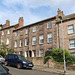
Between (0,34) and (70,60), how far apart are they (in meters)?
25.7

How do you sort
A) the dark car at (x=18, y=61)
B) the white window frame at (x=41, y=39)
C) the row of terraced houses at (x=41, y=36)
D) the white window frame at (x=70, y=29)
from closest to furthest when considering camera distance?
the dark car at (x=18, y=61) < the white window frame at (x=70, y=29) < the row of terraced houses at (x=41, y=36) < the white window frame at (x=41, y=39)

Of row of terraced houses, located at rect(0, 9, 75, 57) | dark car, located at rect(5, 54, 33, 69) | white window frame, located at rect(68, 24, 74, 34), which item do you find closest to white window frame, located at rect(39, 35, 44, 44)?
row of terraced houses, located at rect(0, 9, 75, 57)

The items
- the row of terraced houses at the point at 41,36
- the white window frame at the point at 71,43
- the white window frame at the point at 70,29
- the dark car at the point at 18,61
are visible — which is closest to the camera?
the dark car at the point at 18,61

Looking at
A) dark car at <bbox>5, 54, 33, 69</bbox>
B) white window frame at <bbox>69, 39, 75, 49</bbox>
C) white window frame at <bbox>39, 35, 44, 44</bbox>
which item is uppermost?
white window frame at <bbox>39, 35, 44, 44</bbox>

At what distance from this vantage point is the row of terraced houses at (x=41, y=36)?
20547mm

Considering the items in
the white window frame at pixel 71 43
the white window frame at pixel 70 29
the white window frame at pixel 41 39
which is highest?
the white window frame at pixel 70 29

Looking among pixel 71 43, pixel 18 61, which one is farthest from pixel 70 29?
pixel 18 61

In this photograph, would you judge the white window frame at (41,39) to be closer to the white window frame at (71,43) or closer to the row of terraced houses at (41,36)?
the row of terraced houses at (41,36)

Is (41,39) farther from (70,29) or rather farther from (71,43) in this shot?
(71,43)

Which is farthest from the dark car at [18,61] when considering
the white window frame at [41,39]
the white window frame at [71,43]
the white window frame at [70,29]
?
the white window frame at [70,29]

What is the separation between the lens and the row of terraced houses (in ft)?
67.4

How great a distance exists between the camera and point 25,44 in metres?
27.8

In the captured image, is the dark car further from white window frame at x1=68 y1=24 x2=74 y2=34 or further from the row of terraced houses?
white window frame at x1=68 y1=24 x2=74 y2=34

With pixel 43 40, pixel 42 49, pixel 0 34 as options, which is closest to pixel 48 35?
pixel 43 40
